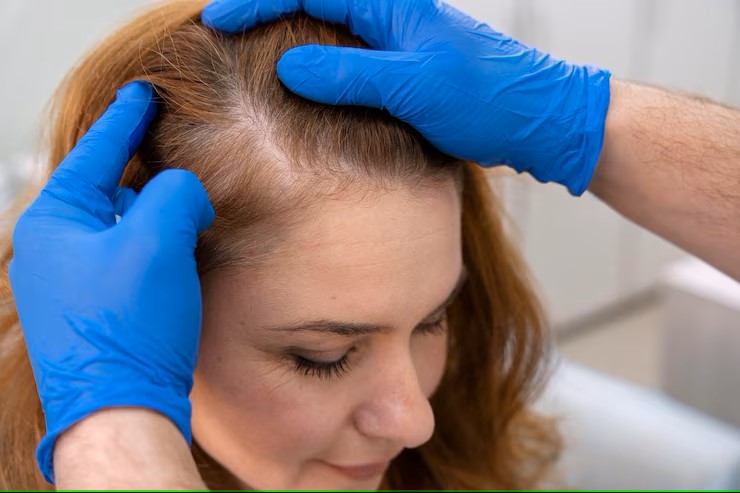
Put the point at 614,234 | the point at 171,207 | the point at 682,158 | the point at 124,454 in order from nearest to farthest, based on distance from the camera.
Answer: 1. the point at 124,454
2. the point at 171,207
3. the point at 682,158
4. the point at 614,234

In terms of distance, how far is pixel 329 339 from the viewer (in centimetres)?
98

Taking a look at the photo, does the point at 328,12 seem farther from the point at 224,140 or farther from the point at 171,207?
the point at 171,207

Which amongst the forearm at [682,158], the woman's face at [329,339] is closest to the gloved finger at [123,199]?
the woman's face at [329,339]

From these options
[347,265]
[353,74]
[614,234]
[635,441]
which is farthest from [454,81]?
[614,234]

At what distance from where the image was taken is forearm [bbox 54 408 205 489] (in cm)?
71

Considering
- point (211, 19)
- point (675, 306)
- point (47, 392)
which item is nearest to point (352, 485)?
point (47, 392)

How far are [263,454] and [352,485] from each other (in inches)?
5.9

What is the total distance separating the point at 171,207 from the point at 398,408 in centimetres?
40

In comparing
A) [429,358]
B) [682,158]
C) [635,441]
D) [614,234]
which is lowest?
[614,234]

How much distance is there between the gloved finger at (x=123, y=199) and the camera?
930 millimetres

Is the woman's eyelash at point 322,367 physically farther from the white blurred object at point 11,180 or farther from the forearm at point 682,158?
the white blurred object at point 11,180

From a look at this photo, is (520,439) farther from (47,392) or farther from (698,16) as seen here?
(698,16)

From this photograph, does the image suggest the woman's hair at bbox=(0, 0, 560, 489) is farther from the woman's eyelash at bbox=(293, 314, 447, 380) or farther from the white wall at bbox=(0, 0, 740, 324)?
the white wall at bbox=(0, 0, 740, 324)

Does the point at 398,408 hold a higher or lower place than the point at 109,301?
lower
